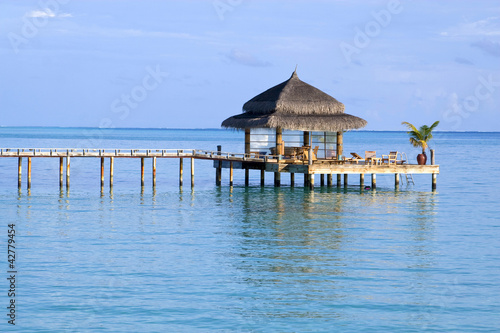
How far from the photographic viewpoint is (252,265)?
22328mm

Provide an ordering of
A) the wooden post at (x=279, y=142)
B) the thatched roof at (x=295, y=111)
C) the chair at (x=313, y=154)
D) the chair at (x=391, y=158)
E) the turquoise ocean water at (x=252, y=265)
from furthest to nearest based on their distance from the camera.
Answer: the wooden post at (x=279, y=142) < the chair at (x=391, y=158) < the thatched roof at (x=295, y=111) < the chair at (x=313, y=154) < the turquoise ocean water at (x=252, y=265)

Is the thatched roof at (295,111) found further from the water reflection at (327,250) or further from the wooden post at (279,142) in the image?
the water reflection at (327,250)

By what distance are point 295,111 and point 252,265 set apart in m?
22.6

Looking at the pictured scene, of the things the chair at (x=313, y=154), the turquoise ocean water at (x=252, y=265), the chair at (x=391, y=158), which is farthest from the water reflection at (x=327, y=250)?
the chair at (x=391, y=158)

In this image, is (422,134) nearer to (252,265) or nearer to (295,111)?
(295,111)

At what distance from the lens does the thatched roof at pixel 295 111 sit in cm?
4281

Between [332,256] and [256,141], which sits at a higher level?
[256,141]

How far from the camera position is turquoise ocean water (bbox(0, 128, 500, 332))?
17.1 metres

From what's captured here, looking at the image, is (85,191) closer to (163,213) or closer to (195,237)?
(163,213)

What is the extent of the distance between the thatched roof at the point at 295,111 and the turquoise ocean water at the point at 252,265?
16.8 feet

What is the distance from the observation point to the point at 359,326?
54.5 ft

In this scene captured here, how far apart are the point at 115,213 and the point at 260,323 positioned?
1860cm

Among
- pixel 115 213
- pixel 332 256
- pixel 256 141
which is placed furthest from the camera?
pixel 256 141

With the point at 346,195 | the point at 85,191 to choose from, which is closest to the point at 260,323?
the point at 346,195
